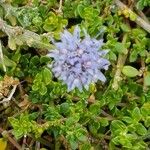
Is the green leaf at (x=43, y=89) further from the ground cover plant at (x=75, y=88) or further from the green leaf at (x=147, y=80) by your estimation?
the green leaf at (x=147, y=80)

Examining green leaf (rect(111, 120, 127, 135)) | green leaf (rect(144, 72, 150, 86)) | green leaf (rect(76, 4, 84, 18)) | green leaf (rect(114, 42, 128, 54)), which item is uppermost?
green leaf (rect(76, 4, 84, 18))

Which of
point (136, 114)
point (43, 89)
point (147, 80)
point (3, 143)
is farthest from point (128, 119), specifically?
point (3, 143)

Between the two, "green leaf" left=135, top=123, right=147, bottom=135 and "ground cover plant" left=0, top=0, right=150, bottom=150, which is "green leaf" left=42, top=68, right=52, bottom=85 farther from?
"green leaf" left=135, top=123, right=147, bottom=135

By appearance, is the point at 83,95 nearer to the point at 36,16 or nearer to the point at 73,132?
the point at 73,132

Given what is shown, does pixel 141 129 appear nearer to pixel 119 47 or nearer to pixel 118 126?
pixel 118 126

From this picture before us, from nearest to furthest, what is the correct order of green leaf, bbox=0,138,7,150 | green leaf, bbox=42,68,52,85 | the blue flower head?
1. the blue flower head
2. green leaf, bbox=42,68,52,85
3. green leaf, bbox=0,138,7,150

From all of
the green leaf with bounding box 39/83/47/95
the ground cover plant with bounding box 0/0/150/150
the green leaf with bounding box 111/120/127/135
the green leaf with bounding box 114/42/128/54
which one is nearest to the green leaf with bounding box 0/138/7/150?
the ground cover plant with bounding box 0/0/150/150

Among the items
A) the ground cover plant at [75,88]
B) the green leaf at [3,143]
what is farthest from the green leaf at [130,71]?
the green leaf at [3,143]
